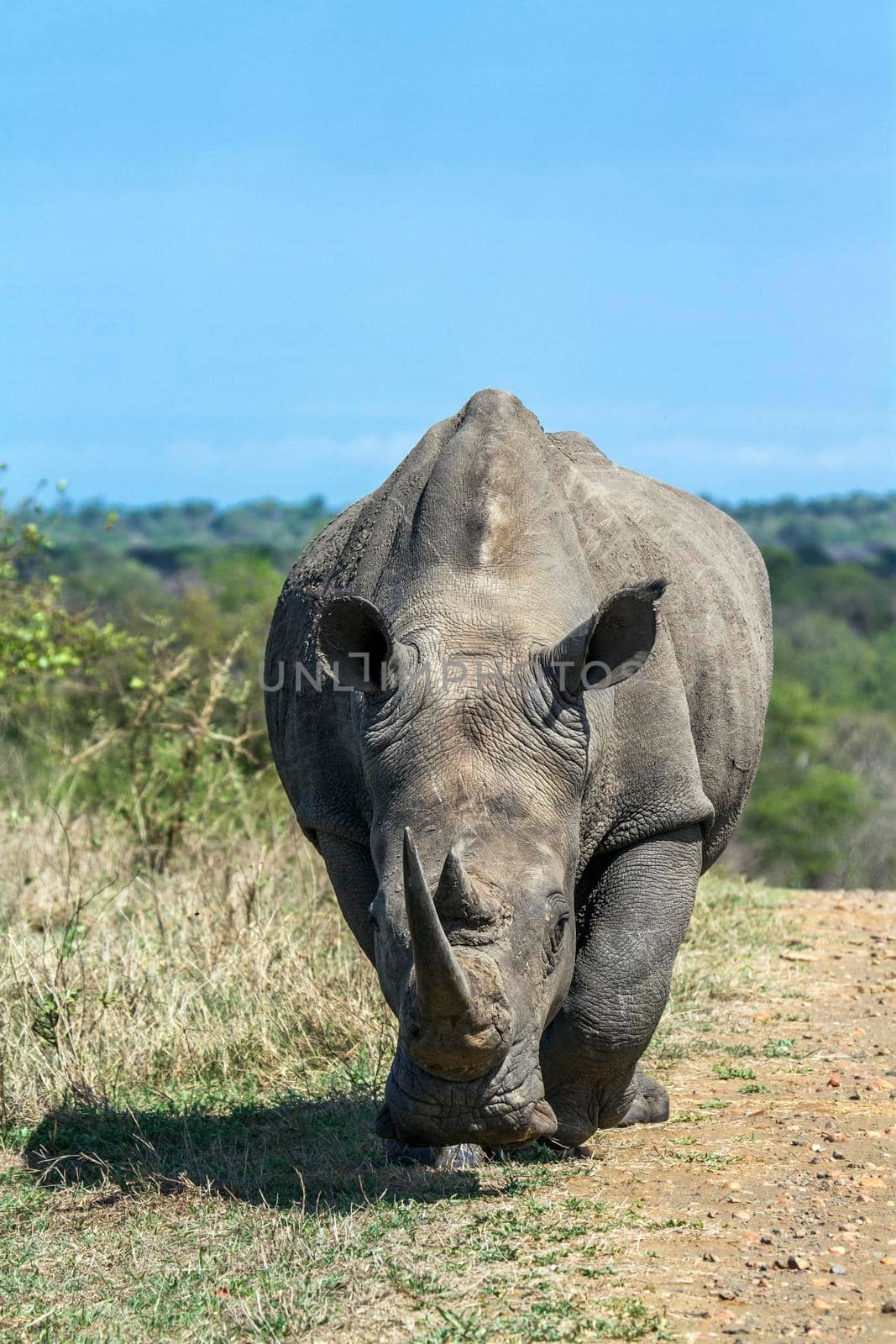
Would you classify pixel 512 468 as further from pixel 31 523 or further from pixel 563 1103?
pixel 31 523

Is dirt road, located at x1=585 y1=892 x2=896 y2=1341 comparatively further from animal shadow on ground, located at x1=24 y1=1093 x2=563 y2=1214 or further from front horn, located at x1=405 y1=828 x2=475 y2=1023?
front horn, located at x1=405 y1=828 x2=475 y2=1023

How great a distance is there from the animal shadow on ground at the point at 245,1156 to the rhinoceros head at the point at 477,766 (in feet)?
3.14

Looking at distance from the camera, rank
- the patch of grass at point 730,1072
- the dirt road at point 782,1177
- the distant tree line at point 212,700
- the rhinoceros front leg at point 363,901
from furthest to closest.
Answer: the distant tree line at point 212,700, the patch of grass at point 730,1072, the rhinoceros front leg at point 363,901, the dirt road at point 782,1177

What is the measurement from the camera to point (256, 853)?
9.28m

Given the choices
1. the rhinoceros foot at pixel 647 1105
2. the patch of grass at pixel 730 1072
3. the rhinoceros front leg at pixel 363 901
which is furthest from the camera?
the patch of grass at pixel 730 1072

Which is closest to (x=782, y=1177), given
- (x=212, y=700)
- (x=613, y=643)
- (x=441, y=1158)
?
(x=441, y=1158)

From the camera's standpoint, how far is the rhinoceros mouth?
14.1 ft

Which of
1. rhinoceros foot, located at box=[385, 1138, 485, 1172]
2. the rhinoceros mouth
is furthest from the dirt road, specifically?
the rhinoceros mouth

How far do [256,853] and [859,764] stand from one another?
2749 centimetres

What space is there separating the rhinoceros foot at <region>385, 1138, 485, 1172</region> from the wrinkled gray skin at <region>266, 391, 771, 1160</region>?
308 millimetres

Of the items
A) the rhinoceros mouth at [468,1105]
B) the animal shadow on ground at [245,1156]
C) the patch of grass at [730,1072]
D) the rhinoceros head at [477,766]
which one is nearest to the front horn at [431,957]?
the rhinoceros head at [477,766]

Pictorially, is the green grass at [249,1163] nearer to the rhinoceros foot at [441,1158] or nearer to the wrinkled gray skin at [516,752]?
the rhinoceros foot at [441,1158]

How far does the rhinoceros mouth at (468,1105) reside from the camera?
4285mm

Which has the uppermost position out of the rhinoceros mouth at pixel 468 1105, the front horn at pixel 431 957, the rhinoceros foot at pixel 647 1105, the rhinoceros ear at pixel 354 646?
the rhinoceros ear at pixel 354 646
